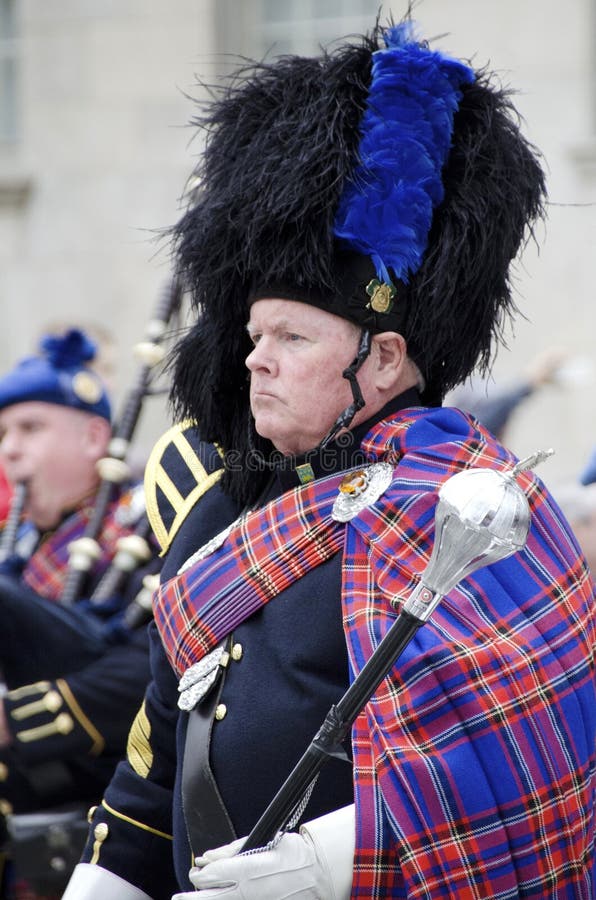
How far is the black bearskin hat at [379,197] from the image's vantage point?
7.52 ft

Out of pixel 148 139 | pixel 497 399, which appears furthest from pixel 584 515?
pixel 148 139

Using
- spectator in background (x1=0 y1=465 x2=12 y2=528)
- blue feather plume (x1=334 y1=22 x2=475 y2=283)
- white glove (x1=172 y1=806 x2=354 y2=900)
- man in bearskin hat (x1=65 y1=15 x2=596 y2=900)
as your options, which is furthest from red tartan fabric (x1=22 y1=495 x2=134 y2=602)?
white glove (x1=172 y1=806 x2=354 y2=900)

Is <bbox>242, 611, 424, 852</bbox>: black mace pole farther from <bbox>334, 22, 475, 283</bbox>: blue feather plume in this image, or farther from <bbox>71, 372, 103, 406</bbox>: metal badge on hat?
<bbox>71, 372, 103, 406</bbox>: metal badge on hat

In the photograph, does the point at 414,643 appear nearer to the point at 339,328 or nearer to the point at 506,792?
the point at 506,792

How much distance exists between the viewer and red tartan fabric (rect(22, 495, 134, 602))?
404cm

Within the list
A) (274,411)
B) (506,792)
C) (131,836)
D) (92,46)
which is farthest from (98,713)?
(92,46)

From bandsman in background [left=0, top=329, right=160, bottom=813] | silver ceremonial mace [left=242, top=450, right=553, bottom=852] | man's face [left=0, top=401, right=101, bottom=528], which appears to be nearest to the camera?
silver ceremonial mace [left=242, top=450, right=553, bottom=852]

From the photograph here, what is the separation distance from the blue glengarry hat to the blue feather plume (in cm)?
218

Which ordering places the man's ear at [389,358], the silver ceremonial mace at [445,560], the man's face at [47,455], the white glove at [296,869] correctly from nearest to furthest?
the silver ceremonial mace at [445,560]
the white glove at [296,869]
the man's ear at [389,358]
the man's face at [47,455]

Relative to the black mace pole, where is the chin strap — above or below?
above

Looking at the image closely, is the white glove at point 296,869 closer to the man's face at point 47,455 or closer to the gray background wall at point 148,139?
the man's face at point 47,455

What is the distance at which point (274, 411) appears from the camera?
231 centimetres

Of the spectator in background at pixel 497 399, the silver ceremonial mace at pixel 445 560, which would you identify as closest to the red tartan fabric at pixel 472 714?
the silver ceremonial mace at pixel 445 560

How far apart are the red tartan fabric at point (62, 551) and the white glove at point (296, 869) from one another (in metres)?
2.06
